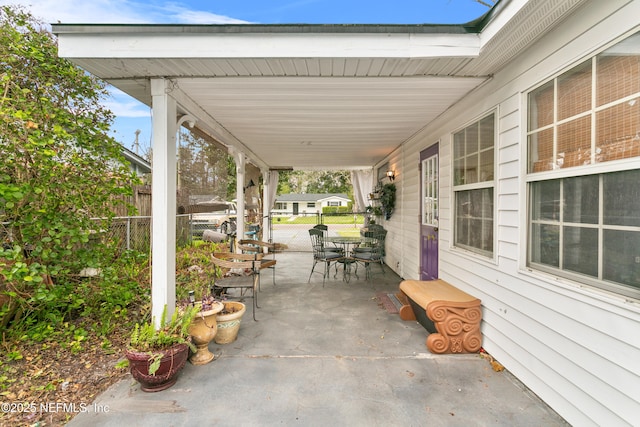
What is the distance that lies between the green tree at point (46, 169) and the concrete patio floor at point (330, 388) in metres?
1.25

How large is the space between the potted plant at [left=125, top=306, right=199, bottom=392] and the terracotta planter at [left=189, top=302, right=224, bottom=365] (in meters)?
0.20

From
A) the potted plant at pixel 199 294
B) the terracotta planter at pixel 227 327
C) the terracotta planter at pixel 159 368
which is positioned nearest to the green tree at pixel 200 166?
the potted plant at pixel 199 294

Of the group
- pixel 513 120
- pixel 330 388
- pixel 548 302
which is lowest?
pixel 330 388

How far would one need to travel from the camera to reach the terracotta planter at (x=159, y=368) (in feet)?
6.38

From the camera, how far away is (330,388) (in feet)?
6.72

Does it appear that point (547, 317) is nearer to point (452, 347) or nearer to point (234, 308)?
point (452, 347)

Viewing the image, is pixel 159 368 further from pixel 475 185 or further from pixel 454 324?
pixel 475 185

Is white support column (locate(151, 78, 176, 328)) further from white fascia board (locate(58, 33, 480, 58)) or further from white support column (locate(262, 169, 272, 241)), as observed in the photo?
white support column (locate(262, 169, 272, 241))

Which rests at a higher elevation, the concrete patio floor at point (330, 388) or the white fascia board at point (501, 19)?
the white fascia board at point (501, 19)

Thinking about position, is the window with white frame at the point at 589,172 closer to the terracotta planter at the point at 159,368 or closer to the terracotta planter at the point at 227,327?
the terracotta planter at the point at 227,327

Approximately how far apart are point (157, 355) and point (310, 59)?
2381 mm

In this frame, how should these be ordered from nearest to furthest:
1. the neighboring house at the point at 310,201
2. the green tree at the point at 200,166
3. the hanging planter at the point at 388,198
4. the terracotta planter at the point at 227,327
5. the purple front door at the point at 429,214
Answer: the terracotta planter at the point at 227,327
the purple front door at the point at 429,214
the hanging planter at the point at 388,198
the green tree at the point at 200,166
the neighboring house at the point at 310,201

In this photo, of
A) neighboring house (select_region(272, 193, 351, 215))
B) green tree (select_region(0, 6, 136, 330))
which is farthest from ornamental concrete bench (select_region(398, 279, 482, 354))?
neighboring house (select_region(272, 193, 351, 215))

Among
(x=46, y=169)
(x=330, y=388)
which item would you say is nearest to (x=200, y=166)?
(x=46, y=169)
